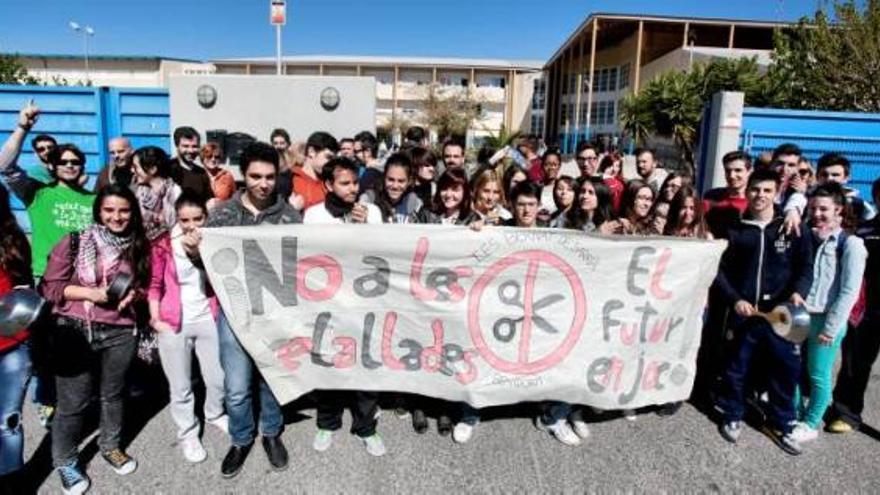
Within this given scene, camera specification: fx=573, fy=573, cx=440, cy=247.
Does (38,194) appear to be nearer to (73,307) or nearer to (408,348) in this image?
(73,307)

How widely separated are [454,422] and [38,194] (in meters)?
2.98

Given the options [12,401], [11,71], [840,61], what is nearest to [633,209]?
[12,401]

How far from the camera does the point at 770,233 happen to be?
337cm

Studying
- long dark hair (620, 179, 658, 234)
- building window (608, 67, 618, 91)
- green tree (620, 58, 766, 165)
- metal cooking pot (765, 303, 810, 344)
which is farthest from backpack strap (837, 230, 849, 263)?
building window (608, 67, 618, 91)

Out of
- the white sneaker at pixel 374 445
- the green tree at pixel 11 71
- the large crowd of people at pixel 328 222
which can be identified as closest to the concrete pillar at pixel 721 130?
the large crowd of people at pixel 328 222

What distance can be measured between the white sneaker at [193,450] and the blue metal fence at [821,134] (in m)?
6.88

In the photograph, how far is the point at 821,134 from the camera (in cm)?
714

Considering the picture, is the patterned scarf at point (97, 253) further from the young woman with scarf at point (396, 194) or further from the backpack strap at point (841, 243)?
the backpack strap at point (841, 243)

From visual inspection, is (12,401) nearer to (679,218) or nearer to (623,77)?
(679,218)

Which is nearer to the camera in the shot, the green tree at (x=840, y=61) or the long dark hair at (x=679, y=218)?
the long dark hair at (x=679, y=218)

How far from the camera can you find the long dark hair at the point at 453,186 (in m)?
3.56

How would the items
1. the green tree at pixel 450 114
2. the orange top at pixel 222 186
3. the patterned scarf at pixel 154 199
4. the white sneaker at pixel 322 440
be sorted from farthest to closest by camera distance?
the green tree at pixel 450 114 → the orange top at pixel 222 186 → the patterned scarf at pixel 154 199 → the white sneaker at pixel 322 440

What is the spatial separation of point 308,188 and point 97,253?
7.16 ft

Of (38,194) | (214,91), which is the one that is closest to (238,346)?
(38,194)
